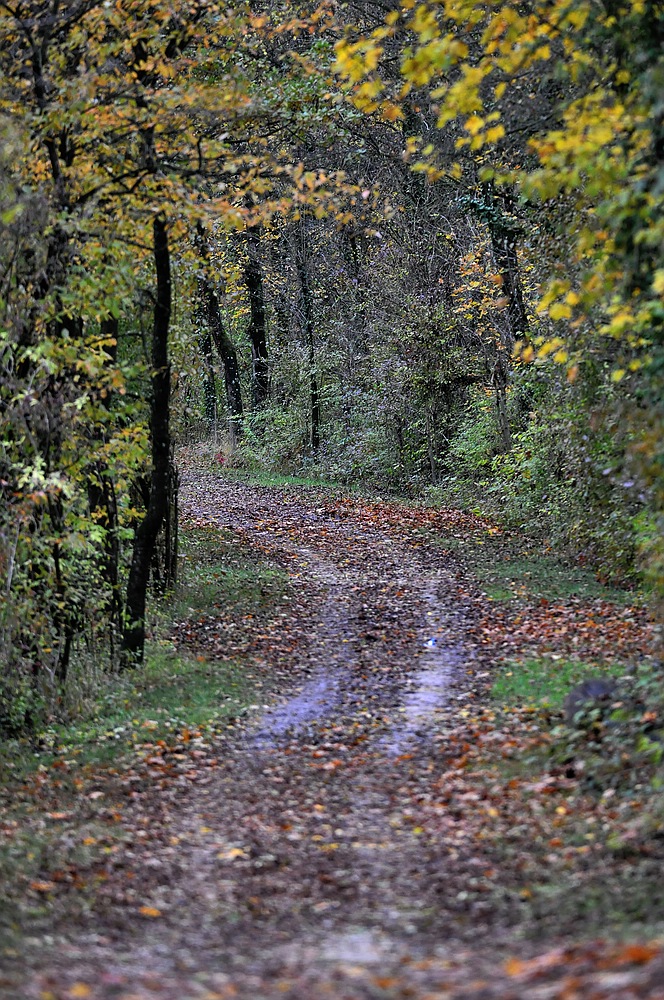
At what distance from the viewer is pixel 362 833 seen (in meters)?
7.92

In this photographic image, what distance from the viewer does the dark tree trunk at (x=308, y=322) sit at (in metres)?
32.9

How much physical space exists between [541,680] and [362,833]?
12.6ft

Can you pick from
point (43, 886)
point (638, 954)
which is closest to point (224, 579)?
point (43, 886)

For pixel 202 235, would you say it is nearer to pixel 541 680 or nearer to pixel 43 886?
pixel 541 680

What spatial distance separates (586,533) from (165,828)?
35.5ft

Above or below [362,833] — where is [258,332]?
above

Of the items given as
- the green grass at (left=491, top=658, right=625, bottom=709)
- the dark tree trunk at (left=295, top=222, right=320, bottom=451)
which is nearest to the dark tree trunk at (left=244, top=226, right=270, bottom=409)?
the dark tree trunk at (left=295, top=222, right=320, bottom=451)

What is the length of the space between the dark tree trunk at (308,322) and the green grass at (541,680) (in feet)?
73.2

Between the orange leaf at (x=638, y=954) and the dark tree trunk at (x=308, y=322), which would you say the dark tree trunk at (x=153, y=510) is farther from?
the dark tree trunk at (x=308, y=322)

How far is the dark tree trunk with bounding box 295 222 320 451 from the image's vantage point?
32.9m

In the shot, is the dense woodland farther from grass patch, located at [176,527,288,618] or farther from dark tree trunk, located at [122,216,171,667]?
grass patch, located at [176,527,288,618]

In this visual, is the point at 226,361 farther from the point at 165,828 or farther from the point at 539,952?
the point at 539,952

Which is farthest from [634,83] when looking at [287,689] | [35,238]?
[287,689]

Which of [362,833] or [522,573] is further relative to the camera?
[522,573]
